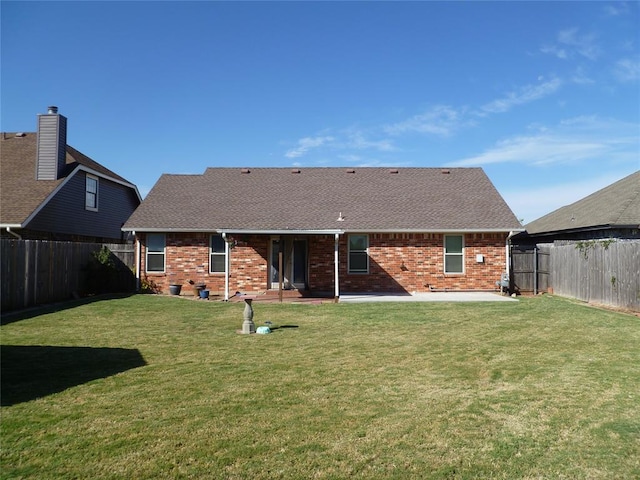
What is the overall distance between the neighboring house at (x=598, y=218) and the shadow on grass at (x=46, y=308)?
18783mm

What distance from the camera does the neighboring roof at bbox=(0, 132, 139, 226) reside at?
18000 millimetres

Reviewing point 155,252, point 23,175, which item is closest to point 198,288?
point 155,252

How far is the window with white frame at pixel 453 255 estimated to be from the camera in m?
19.5

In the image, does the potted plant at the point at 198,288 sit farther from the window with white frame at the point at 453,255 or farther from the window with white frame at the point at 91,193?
the window with white frame at the point at 453,255

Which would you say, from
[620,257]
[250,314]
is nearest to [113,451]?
[250,314]

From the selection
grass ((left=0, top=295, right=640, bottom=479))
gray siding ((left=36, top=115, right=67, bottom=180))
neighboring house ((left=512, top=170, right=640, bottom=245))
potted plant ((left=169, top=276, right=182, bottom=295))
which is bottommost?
grass ((left=0, top=295, right=640, bottom=479))

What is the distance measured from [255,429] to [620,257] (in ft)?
44.0

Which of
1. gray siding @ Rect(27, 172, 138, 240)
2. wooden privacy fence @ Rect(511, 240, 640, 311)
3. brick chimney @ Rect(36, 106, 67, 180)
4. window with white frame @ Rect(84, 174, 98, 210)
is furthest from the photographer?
window with white frame @ Rect(84, 174, 98, 210)

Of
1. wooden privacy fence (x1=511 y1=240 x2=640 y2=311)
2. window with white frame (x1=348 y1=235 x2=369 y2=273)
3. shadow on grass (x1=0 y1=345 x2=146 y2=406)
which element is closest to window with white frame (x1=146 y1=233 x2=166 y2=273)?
window with white frame (x1=348 y1=235 x2=369 y2=273)

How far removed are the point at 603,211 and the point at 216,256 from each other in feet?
54.5

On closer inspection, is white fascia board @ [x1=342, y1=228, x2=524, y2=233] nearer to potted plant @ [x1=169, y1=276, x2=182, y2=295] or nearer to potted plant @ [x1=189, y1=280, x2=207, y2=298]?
potted plant @ [x1=189, y1=280, x2=207, y2=298]

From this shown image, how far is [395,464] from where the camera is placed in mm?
3984

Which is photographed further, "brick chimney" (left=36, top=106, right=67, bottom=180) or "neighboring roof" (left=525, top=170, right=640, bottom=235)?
"brick chimney" (left=36, top=106, right=67, bottom=180)

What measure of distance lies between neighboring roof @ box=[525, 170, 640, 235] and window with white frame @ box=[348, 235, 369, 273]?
922 cm
